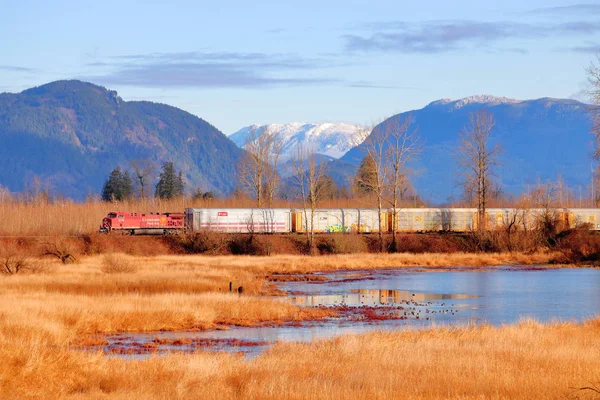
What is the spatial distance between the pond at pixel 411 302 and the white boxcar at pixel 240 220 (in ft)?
72.1

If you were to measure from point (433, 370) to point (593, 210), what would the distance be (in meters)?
79.2

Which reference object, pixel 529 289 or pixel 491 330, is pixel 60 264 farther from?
pixel 491 330

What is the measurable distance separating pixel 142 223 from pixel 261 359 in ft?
203

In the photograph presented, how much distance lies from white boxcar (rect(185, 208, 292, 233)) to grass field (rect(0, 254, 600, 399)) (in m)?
42.4

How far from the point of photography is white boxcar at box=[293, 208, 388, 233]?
87.1m

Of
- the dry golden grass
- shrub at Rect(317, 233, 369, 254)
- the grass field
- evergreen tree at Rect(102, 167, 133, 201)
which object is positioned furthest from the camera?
evergreen tree at Rect(102, 167, 133, 201)

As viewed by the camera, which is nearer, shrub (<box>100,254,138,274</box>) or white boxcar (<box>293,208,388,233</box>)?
shrub (<box>100,254,138,274</box>)

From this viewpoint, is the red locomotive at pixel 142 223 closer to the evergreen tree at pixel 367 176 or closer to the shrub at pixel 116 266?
the evergreen tree at pixel 367 176

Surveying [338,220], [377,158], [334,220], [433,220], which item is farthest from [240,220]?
[433,220]

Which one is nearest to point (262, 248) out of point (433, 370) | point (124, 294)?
point (124, 294)

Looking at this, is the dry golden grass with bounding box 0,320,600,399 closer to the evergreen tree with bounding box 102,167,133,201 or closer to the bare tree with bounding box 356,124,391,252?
the bare tree with bounding box 356,124,391,252

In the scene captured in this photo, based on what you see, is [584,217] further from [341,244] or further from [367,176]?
[367,176]

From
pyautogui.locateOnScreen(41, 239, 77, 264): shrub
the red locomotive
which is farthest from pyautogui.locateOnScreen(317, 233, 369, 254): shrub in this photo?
pyautogui.locateOnScreen(41, 239, 77, 264): shrub

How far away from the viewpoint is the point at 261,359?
22203 mm
